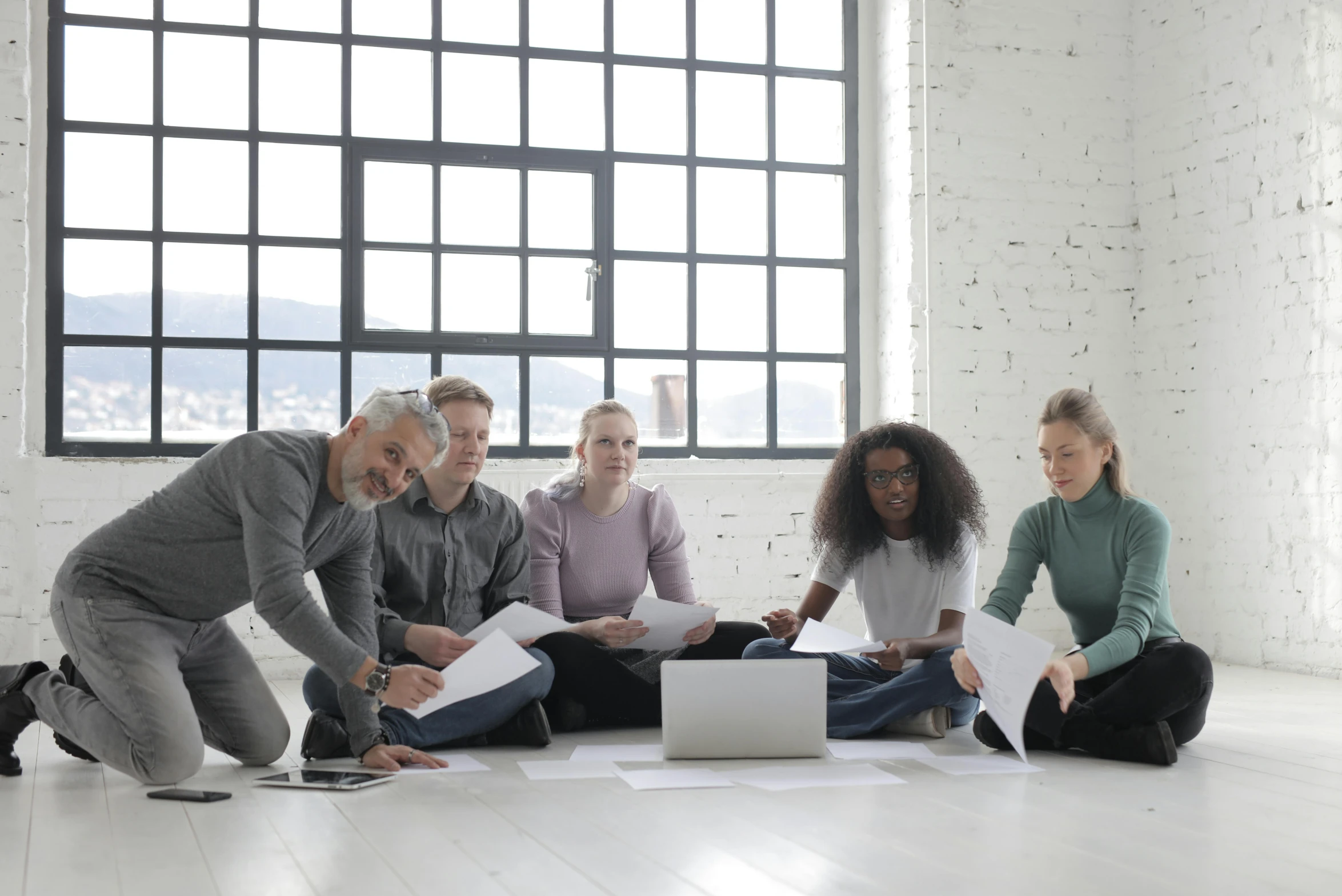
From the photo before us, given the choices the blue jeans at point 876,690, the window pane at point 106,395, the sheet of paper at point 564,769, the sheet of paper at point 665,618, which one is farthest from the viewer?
the window pane at point 106,395

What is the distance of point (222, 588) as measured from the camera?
2670mm

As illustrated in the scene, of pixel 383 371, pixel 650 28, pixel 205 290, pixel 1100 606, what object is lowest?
pixel 1100 606

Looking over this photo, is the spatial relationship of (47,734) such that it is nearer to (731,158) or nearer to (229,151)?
(229,151)

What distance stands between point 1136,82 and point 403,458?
4.70 meters

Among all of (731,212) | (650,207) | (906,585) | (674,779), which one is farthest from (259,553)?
(731,212)

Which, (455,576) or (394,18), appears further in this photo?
(394,18)

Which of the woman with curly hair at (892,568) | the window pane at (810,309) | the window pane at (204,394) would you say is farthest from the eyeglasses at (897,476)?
the window pane at (204,394)

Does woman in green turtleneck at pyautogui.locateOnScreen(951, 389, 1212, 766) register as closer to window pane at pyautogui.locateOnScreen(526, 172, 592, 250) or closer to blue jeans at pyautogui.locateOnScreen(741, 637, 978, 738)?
blue jeans at pyautogui.locateOnScreen(741, 637, 978, 738)

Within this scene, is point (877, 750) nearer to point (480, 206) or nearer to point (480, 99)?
point (480, 206)

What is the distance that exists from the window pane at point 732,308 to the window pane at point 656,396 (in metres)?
0.20

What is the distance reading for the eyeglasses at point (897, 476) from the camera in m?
3.34

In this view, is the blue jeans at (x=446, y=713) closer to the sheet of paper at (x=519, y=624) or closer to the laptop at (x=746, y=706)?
the sheet of paper at (x=519, y=624)

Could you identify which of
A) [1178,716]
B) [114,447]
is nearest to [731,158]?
[114,447]

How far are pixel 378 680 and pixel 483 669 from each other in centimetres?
26
